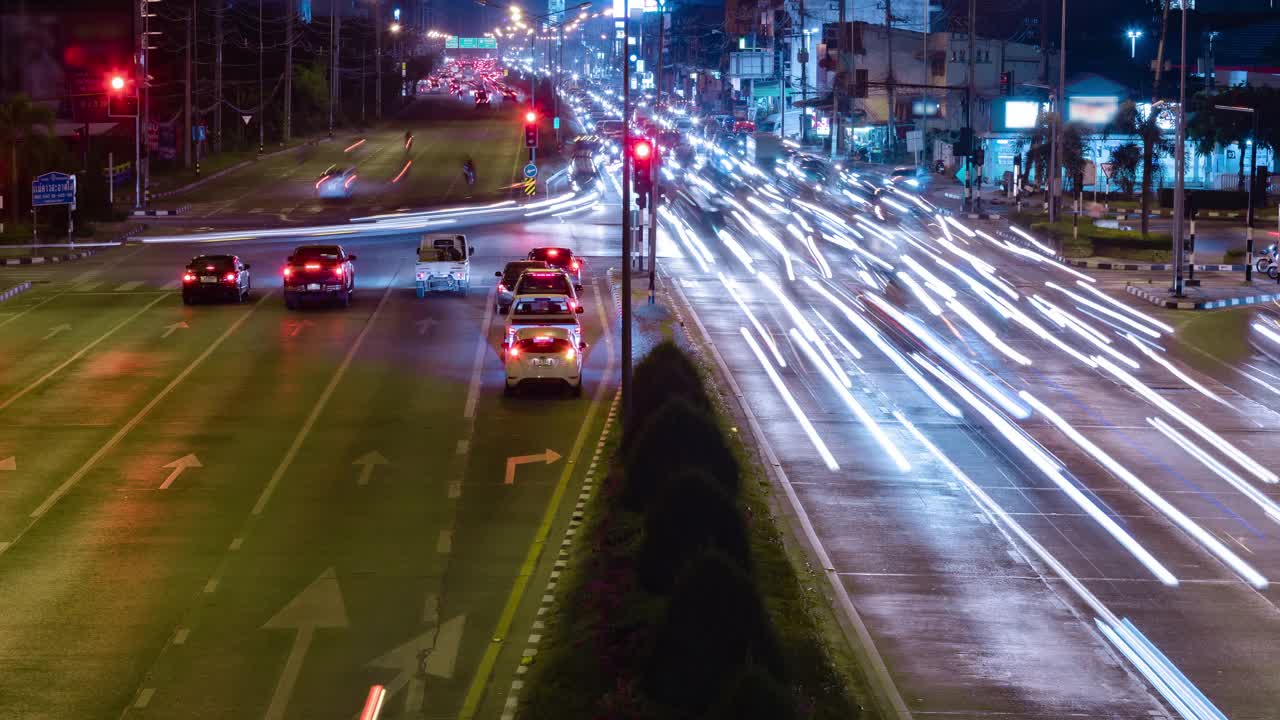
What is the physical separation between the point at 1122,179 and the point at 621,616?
6607cm

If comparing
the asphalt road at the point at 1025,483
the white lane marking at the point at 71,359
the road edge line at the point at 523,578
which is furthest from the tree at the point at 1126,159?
the road edge line at the point at 523,578

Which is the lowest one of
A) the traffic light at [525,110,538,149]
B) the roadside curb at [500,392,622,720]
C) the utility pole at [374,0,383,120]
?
the roadside curb at [500,392,622,720]

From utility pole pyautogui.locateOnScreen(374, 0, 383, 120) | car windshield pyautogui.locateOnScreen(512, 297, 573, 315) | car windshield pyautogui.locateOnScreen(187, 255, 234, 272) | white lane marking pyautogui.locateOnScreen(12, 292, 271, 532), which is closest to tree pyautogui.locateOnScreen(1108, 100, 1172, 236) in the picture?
car windshield pyautogui.locateOnScreen(512, 297, 573, 315)

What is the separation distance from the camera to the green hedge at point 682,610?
13945mm

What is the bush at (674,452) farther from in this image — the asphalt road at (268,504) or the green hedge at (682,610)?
the asphalt road at (268,504)

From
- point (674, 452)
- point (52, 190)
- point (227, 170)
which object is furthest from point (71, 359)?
point (227, 170)

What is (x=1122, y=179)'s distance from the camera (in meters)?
77.6

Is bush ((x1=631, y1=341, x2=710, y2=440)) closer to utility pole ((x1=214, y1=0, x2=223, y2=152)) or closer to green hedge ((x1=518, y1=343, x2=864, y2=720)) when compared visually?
green hedge ((x1=518, y1=343, x2=864, y2=720))

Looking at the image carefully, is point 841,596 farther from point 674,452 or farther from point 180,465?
point 180,465

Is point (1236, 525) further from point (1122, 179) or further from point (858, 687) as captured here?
point (1122, 179)

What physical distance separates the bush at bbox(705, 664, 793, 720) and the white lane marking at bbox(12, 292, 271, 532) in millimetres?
12791

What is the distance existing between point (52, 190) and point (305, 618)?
154ft

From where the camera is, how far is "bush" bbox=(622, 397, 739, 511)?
68.6 feet

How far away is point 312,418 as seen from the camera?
30.6m
